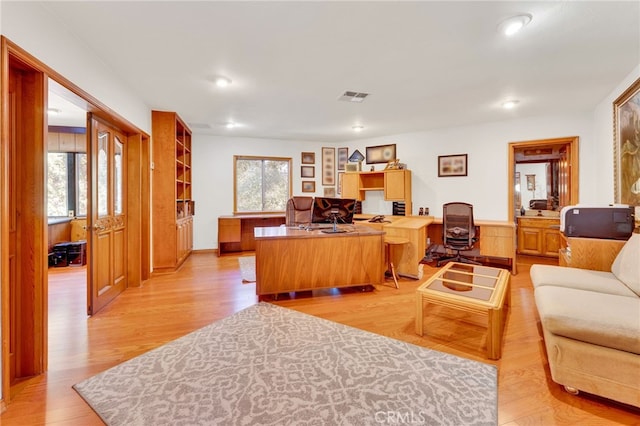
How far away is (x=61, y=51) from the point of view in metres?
2.14

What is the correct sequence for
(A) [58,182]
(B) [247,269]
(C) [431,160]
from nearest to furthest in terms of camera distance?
(B) [247,269] → (A) [58,182] → (C) [431,160]

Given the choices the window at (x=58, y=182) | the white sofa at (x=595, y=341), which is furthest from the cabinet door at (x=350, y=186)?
the window at (x=58, y=182)

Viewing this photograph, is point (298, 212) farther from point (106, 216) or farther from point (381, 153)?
point (381, 153)

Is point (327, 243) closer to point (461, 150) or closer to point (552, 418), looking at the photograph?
point (552, 418)

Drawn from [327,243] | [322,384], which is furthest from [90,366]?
[327,243]

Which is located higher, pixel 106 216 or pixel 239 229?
pixel 106 216

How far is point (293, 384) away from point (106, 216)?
280 centimetres

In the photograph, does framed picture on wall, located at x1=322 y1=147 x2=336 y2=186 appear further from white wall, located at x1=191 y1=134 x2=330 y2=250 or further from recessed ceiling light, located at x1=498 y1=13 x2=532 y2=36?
recessed ceiling light, located at x1=498 y1=13 x2=532 y2=36

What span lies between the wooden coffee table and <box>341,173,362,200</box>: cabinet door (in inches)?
133

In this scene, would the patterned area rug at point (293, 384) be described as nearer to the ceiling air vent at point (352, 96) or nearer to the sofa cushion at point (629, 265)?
the sofa cushion at point (629, 265)

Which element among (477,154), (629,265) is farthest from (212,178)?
(629,265)

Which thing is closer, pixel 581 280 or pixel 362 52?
pixel 581 280

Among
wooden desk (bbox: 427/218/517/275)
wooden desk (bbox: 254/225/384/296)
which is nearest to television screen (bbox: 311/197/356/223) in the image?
wooden desk (bbox: 254/225/384/296)

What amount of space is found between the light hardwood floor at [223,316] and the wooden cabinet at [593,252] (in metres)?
0.68
